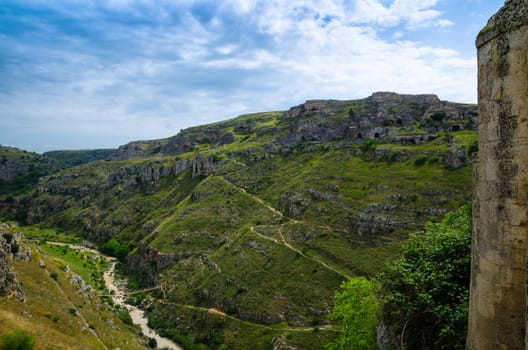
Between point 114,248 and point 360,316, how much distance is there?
115259 millimetres

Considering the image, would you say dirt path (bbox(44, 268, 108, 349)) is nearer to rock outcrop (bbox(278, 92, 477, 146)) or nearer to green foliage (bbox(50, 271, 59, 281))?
green foliage (bbox(50, 271, 59, 281))

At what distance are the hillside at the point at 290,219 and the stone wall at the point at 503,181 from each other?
4153 cm

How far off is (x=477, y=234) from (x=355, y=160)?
8240 cm

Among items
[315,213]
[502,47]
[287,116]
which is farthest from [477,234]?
[287,116]

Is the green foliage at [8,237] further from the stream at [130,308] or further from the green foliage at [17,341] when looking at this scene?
the stream at [130,308]

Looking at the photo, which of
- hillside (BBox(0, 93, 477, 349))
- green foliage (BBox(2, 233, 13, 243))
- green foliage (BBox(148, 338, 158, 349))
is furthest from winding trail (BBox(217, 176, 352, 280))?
green foliage (BBox(2, 233, 13, 243))

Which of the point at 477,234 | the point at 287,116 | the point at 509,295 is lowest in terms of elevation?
the point at 509,295

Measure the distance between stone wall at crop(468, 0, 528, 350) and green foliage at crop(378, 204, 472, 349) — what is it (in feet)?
10.3

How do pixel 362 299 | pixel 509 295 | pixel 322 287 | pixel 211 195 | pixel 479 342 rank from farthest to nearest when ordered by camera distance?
pixel 211 195, pixel 322 287, pixel 362 299, pixel 479 342, pixel 509 295

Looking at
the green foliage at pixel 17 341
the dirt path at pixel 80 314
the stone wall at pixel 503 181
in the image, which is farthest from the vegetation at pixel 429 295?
the dirt path at pixel 80 314

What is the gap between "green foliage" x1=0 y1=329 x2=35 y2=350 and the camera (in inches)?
1081

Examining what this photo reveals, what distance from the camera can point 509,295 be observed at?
12.1 metres

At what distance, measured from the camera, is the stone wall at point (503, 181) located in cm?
1153

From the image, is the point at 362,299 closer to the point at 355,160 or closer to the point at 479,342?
the point at 479,342
